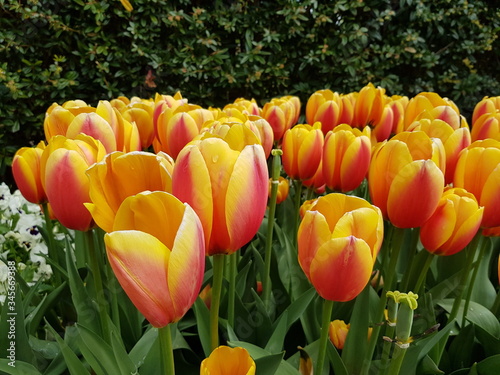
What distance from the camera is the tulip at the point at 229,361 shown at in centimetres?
62

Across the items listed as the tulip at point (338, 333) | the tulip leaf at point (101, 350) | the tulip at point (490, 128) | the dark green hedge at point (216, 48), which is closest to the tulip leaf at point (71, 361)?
the tulip leaf at point (101, 350)

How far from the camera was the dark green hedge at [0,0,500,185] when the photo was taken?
3658 millimetres

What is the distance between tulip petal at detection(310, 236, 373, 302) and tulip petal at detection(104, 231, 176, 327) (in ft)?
0.69

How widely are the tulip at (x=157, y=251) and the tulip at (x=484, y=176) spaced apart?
516 mm

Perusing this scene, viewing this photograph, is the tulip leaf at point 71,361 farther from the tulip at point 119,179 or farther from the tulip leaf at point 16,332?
the tulip at point 119,179

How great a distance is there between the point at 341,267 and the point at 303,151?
1.68 feet

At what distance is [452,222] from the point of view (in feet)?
2.52

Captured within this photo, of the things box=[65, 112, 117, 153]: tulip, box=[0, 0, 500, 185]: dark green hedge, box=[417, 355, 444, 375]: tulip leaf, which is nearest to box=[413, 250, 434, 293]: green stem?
box=[417, 355, 444, 375]: tulip leaf

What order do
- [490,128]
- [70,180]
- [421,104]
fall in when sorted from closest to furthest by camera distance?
1. [70,180]
2. [490,128]
3. [421,104]

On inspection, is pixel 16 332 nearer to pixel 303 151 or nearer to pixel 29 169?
pixel 29 169

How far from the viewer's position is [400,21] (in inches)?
169

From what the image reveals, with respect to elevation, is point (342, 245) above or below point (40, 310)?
above

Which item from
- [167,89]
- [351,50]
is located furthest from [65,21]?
[351,50]

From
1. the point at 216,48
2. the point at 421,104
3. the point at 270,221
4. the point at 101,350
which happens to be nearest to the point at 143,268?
the point at 101,350
